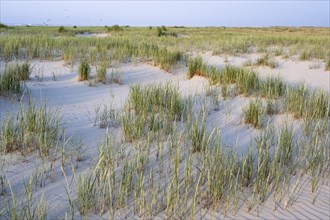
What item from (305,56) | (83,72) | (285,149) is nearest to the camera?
(285,149)

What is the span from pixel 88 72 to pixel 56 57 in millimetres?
3392

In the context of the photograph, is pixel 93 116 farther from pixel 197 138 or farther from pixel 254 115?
pixel 254 115

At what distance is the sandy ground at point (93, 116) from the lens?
2391 millimetres

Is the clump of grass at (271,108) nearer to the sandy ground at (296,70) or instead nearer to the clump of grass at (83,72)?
the sandy ground at (296,70)

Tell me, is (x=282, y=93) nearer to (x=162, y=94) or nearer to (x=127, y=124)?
(x=162, y=94)

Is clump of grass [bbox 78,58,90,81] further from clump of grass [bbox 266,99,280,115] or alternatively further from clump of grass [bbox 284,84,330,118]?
clump of grass [bbox 284,84,330,118]

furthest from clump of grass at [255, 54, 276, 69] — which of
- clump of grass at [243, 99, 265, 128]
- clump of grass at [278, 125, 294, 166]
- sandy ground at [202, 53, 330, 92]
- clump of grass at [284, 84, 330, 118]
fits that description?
clump of grass at [278, 125, 294, 166]

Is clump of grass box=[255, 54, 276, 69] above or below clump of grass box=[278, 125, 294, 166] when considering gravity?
above

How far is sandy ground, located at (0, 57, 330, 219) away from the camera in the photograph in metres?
2.39

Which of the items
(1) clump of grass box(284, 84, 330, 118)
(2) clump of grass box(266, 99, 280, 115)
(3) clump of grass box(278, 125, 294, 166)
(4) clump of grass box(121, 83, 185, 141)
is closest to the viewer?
(3) clump of grass box(278, 125, 294, 166)

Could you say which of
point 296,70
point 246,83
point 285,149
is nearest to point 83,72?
point 246,83

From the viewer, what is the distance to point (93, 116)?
4.69 meters

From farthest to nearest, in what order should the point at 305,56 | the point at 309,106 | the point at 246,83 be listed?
the point at 305,56, the point at 246,83, the point at 309,106

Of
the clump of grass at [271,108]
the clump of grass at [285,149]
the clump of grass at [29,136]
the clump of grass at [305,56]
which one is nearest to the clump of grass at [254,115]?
the clump of grass at [271,108]
